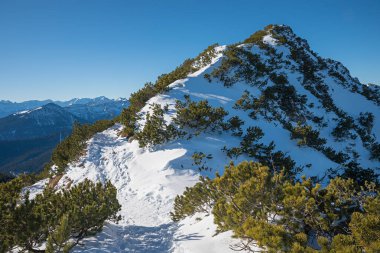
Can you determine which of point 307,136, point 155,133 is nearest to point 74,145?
point 155,133

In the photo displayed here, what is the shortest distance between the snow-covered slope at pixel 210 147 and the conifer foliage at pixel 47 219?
1.04 meters

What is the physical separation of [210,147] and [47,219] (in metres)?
12.4

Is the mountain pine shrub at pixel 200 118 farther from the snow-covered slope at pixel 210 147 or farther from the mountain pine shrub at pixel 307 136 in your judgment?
the mountain pine shrub at pixel 307 136

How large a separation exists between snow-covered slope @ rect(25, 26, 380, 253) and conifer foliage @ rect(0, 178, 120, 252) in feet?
3.41

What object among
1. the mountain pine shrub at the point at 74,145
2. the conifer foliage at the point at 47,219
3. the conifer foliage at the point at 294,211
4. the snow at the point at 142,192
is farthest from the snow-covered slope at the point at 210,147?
the conifer foliage at the point at 294,211

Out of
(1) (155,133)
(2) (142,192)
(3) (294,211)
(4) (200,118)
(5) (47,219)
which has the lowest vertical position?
(2) (142,192)

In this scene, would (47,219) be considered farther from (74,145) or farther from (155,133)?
(74,145)

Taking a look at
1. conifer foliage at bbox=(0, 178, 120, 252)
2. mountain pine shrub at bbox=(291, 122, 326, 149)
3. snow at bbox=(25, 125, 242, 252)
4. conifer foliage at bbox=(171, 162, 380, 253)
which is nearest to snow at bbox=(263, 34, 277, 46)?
mountain pine shrub at bbox=(291, 122, 326, 149)

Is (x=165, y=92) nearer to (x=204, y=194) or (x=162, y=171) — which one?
(x=162, y=171)

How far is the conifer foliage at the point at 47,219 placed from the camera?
25.3 feet

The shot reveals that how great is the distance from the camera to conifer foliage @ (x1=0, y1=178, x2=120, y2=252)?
7.70 m

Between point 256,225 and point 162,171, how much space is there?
1144 cm

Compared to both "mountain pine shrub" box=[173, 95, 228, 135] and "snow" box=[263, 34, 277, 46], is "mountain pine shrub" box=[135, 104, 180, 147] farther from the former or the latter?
"snow" box=[263, 34, 277, 46]

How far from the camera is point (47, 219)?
27.1 feet
